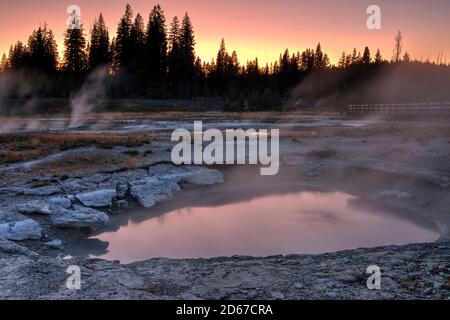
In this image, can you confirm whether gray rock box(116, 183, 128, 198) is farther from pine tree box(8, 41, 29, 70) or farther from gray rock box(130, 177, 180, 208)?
pine tree box(8, 41, 29, 70)

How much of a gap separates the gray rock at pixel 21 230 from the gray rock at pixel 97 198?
2325 millimetres

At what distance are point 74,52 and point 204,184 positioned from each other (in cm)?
6020

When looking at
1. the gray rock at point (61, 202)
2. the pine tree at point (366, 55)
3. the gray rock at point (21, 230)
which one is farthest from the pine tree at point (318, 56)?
the gray rock at point (21, 230)

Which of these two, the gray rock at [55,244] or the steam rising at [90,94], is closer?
the gray rock at [55,244]

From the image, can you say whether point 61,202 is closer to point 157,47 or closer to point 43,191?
point 43,191

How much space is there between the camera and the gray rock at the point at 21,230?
902 centimetres

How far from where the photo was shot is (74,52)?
2680 inches

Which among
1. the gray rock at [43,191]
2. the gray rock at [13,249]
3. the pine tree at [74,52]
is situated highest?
the pine tree at [74,52]

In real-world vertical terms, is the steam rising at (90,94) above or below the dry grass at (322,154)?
above

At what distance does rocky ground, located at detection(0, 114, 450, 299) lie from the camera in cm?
606

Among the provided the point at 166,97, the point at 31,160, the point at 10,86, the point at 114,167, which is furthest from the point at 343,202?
the point at 10,86

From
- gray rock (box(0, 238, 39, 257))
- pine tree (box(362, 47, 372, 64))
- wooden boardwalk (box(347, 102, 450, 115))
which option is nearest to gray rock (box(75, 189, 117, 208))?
gray rock (box(0, 238, 39, 257))

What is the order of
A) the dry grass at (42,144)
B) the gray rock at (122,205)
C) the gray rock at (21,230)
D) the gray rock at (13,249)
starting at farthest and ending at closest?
1. the dry grass at (42,144)
2. the gray rock at (122,205)
3. the gray rock at (21,230)
4. the gray rock at (13,249)

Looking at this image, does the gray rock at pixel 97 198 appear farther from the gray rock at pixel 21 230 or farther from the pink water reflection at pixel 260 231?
the gray rock at pixel 21 230
